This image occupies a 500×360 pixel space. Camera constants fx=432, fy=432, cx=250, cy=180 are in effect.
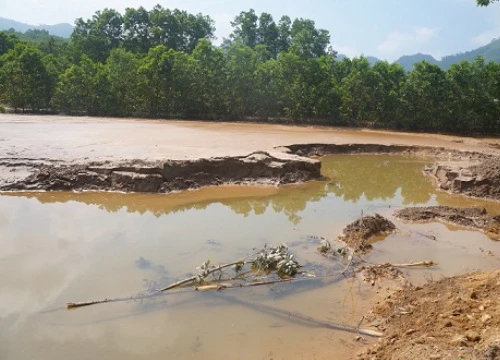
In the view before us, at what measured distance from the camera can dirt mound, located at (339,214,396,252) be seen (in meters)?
7.76

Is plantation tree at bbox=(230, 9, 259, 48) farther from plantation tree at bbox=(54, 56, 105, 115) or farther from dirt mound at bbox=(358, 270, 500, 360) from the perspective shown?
dirt mound at bbox=(358, 270, 500, 360)

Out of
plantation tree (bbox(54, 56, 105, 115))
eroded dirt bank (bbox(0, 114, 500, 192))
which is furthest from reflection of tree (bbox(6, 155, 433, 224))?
plantation tree (bbox(54, 56, 105, 115))

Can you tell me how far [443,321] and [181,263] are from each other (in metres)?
3.92

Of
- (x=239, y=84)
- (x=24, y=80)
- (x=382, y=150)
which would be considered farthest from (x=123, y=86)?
(x=382, y=150)

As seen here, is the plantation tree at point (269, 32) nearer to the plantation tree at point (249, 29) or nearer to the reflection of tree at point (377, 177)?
the plantation tree at point (249, 29)

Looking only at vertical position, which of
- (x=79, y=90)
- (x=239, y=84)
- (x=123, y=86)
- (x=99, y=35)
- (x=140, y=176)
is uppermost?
(x=99, y=35)

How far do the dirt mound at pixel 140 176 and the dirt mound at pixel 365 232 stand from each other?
4.71 meters

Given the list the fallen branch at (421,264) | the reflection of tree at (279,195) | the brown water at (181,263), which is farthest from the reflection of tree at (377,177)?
the fallen branch at (421,264)

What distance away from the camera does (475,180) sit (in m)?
12.2

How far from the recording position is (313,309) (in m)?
5.53

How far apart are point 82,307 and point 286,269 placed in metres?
2.79

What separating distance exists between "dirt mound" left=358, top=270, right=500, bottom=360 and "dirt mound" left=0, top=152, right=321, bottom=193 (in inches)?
298

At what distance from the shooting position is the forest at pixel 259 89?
2452cm

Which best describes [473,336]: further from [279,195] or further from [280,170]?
[280,170]
